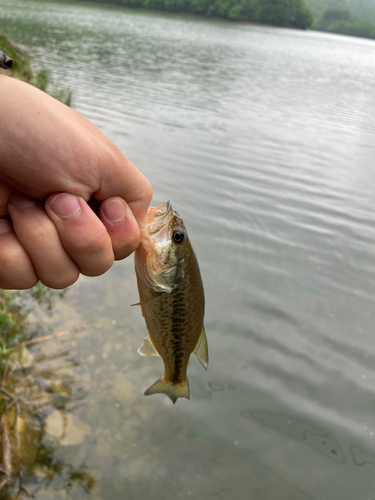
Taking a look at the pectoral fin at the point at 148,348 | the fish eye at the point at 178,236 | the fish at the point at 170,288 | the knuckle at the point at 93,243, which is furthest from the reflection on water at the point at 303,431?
the knuckle at the point at 93,243

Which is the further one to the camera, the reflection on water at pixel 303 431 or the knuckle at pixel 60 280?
the reflection on water at pixel 303 431

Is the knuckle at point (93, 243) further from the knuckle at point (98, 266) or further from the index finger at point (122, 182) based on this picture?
the index finger at point (122, 182)

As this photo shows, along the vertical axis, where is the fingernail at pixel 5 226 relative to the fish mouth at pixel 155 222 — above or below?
above

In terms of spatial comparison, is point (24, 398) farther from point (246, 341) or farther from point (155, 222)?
point (155, 222)

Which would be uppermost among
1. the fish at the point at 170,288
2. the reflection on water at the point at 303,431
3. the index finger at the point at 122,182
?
the index finger at the point at 122,182

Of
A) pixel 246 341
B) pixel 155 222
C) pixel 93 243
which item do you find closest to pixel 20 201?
pixel 93 243

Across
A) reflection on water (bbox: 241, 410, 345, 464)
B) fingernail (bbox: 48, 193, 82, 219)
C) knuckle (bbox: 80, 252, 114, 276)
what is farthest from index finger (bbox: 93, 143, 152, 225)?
reflection on water (bbox: 241, 410, 345, 464)

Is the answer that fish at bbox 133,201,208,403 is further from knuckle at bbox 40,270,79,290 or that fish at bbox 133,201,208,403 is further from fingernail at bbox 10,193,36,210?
fingernail at bbox 10,193,36,210
